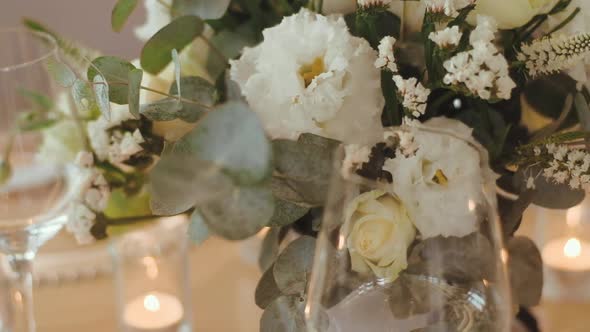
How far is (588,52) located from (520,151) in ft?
0.28

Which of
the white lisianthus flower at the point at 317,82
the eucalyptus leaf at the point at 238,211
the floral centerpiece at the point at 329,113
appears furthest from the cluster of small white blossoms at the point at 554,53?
the eucalyptus leaf at the point at 238,211

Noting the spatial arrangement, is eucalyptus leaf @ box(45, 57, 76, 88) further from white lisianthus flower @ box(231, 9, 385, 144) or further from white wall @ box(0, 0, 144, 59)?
white wall @ box(0, 0, 144, 59)

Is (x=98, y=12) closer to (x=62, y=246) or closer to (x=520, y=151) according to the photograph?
(x=62, y=246)

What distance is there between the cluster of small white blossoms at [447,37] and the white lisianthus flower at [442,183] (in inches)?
2.2

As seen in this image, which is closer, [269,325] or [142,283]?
[269,325]

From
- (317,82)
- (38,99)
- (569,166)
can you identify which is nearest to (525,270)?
(569,166)

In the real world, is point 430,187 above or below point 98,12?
above

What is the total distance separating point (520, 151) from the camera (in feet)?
1.72

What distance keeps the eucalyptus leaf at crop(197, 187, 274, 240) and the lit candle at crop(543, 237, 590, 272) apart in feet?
1.81

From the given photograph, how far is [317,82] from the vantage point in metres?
0.47

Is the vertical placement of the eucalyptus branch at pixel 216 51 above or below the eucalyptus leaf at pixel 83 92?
below

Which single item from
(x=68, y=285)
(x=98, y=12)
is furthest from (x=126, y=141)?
(x=98, y=12)

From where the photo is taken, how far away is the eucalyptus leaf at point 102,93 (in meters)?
0.48

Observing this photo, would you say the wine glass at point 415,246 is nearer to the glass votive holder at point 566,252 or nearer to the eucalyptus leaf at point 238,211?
the eucalyptus leaf at point 238,211
